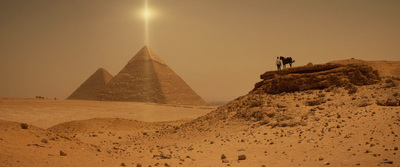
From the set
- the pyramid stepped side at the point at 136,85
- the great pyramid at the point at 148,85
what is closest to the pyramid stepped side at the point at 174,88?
the great pyramid at the point at 148,85

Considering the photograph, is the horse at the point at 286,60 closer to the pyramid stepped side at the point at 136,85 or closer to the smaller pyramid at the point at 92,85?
the pyramid stepped side at the point at 136,85

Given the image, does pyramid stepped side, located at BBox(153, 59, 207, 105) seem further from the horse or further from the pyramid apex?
the horse

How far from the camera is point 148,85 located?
180 feet

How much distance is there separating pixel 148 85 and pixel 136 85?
8.37 feet

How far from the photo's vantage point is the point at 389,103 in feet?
24.3

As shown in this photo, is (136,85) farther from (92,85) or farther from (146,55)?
(92,85)

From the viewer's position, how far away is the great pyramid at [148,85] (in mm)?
52906

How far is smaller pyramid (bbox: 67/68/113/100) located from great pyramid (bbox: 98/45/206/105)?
844 centimetres

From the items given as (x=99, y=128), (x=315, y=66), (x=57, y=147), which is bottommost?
(x=99, y=128)

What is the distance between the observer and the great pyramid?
52.9 meters

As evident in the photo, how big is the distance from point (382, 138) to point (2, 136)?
285 inches

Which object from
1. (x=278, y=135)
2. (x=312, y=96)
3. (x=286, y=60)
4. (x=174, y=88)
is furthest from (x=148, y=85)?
(x=278, y=135)

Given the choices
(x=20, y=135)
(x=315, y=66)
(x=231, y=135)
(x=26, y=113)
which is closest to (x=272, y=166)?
(x=231, y=135)

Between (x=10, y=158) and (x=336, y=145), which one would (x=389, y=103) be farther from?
(x=10, y=158)
